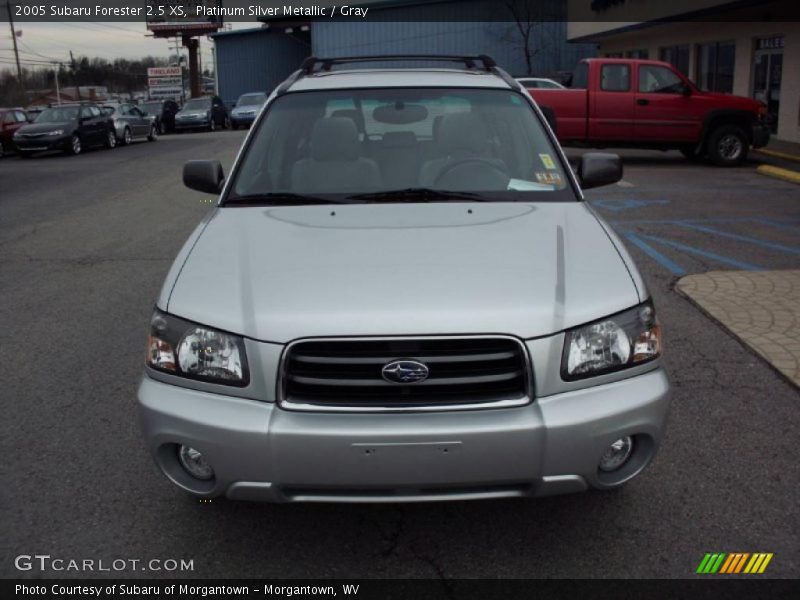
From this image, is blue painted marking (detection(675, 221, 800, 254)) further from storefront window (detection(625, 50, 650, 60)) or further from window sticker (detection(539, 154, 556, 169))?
storefront window (detection(625, 50, 650, 60))

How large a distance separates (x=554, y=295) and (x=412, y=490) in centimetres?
84

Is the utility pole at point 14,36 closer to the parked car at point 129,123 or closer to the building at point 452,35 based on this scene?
the building at point 452,35

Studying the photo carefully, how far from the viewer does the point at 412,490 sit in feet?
9.04

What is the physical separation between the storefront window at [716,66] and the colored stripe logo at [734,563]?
2168 cm

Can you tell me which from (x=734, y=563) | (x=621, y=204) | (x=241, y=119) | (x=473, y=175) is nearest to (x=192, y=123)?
(x=241, y=119)

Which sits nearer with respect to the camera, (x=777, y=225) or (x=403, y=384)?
(x=403, y=384)

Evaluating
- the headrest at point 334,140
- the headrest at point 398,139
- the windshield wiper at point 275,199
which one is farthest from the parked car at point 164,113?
the windshield wiper at point 275,199

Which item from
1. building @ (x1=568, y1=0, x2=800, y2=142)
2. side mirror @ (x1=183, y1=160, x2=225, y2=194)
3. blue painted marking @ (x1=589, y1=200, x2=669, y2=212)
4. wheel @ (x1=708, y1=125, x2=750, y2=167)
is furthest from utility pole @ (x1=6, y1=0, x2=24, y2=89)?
side mirror @ (x1=183, y1=160, x2=225, y2=194)

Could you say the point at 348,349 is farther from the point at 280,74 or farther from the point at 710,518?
the point at 280,74

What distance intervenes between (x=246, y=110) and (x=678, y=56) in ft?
58.6

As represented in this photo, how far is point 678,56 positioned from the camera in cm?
2644

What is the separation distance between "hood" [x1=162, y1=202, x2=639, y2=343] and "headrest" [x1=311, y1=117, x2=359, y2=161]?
1.88 ft

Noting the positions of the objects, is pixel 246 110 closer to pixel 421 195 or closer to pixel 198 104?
pixel 198 104

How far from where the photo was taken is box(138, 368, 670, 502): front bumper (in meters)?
2.66
